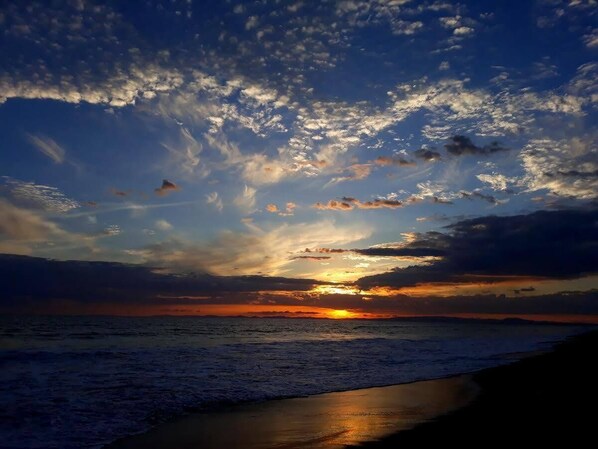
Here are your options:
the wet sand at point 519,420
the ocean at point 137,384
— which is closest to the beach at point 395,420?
the wet sand at point 519,420

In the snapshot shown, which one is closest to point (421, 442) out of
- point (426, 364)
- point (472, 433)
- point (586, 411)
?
point (472, 433)

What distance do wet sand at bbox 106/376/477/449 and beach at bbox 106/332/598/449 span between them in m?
0.02

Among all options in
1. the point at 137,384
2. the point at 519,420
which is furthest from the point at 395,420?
the point at 137,384

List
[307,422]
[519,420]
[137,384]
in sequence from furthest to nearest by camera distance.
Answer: [137,384] → [307,422] → [519,420]

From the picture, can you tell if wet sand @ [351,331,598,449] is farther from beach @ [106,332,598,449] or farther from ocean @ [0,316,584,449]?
ocean @ [0,316,584,449]

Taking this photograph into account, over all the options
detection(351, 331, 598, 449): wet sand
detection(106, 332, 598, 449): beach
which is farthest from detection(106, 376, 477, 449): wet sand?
detection(351, 331, 598, 449): wet sand

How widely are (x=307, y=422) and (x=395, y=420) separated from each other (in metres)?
2.48

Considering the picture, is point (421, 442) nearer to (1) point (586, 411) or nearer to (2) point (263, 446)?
(2) point (263, 446)

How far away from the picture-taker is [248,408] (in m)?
16.0

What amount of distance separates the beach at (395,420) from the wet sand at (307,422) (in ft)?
0.08

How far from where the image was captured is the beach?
1089cm

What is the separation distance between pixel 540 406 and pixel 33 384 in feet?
65.4

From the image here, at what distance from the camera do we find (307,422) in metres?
13.2

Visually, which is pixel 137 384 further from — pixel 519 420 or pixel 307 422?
pixel 519 420
